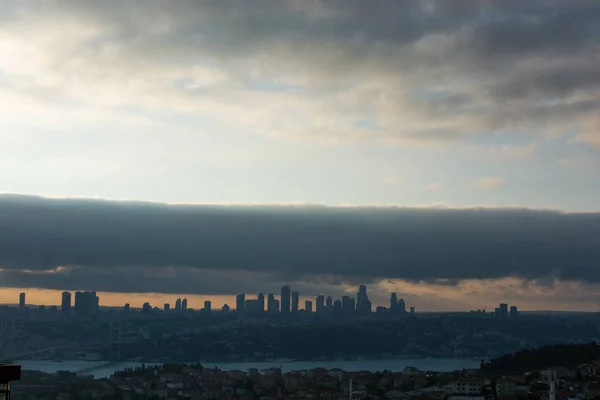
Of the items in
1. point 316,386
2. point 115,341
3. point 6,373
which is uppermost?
point 6,373

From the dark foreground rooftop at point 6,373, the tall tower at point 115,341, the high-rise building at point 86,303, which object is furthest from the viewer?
the high-rise building at point 86,303

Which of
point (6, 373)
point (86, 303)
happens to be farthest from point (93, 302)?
point (6, 373)

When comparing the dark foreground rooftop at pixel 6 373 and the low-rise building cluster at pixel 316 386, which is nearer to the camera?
the dark foreground rooftop at pixel 6 373

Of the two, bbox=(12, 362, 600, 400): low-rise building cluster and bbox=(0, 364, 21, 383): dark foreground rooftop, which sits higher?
bbox=(0, 364, 21, 383): dark foreground rooftop

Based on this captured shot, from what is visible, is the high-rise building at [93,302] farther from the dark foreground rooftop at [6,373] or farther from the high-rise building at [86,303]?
the dark foreground rooftop at [6,373]

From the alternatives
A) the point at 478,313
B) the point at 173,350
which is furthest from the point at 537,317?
the point at 173,350

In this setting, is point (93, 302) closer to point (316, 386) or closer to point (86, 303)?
point (86, 303)

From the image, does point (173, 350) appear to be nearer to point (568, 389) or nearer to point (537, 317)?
point (537, 317)

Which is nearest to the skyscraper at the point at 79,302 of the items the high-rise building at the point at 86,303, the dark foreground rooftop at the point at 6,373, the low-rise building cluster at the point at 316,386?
the high-rise building at the point at 86,303

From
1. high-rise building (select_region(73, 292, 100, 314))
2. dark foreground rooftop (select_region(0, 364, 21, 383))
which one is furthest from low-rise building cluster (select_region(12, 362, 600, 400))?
high-rise building (select_region(73, 292, 100, 314))

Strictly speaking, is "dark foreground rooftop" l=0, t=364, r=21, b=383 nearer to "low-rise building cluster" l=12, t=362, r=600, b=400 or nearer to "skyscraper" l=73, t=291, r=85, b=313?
"low-rise building cluster" l=12, t=362, r=600, b=400

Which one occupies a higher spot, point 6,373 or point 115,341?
point 6,373
